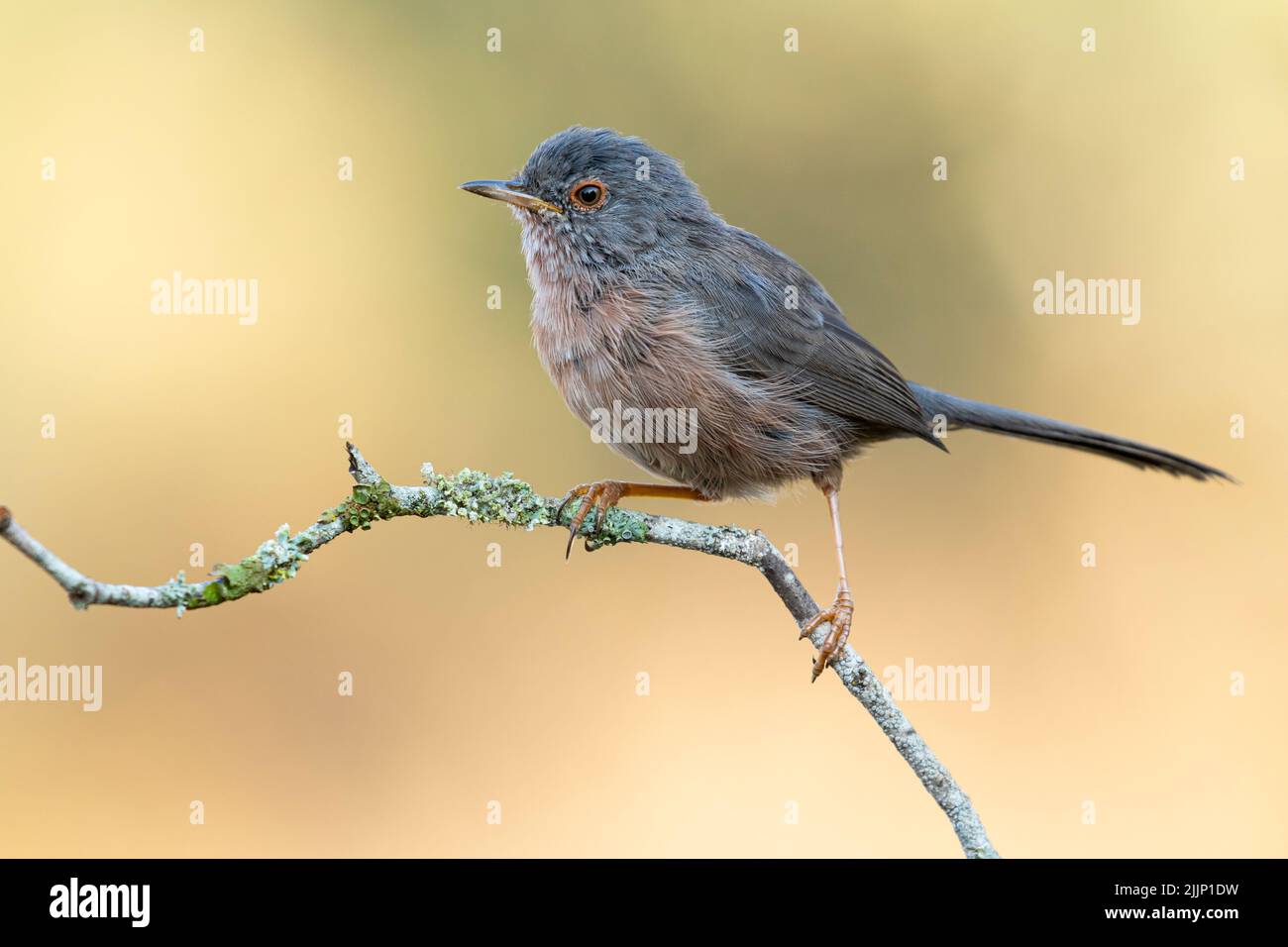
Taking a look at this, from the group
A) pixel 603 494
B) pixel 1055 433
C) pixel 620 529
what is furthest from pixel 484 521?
pixel 1055 433

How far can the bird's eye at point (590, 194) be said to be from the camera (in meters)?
4.51

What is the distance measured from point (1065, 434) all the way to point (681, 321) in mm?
1697

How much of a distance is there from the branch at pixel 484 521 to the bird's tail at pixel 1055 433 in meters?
1.68

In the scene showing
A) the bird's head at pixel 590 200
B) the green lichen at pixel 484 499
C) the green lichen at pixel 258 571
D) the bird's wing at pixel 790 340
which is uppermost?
the bird's head at pixel 590 200

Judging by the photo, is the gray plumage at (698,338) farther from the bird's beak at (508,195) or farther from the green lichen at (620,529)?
the green lichen at (620,529)

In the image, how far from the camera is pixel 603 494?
3.88m

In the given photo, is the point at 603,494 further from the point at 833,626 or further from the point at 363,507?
the point at 363,507

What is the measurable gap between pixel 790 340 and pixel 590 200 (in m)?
0.97

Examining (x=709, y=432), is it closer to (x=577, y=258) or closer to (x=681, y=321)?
(x=681, y=321)

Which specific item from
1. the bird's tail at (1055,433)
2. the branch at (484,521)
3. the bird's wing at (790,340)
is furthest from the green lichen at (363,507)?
the bird's tail at (1055,433)

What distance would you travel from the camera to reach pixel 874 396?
4590 millimetres

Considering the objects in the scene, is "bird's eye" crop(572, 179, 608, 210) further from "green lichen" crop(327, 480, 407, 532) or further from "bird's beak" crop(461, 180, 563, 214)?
A: "green lichen" crop(327, 480, 407, 532)

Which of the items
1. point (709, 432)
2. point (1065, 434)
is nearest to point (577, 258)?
point (709, 432)

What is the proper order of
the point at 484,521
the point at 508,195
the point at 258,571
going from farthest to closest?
the point at 508,195 → the point at 484,521 → the point at 258,571
